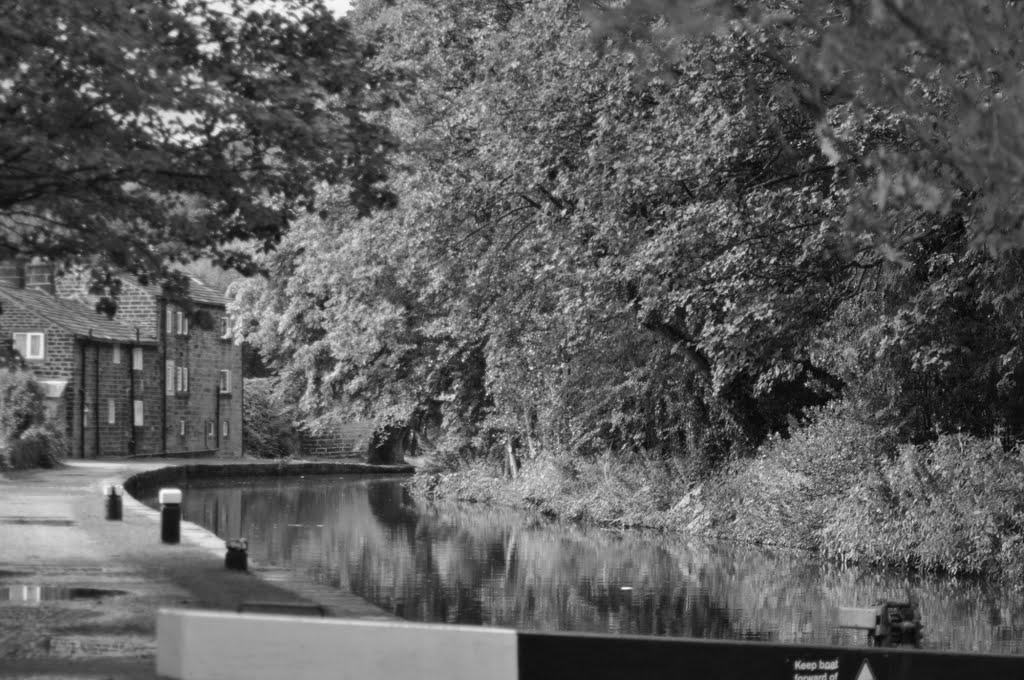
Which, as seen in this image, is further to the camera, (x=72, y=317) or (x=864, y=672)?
(x=72, y=317)

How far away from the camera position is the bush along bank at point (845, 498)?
20203 mm

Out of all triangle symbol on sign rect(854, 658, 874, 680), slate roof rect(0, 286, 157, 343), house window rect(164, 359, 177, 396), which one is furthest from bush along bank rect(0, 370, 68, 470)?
triangle symbol on sign rect(854, 658, 874, 680)

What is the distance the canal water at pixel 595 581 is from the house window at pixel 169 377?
28.8m

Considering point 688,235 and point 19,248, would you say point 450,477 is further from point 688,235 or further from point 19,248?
point 19,248

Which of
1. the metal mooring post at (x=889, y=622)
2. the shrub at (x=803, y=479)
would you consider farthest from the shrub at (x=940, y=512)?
the metal mooring post at (x=889, y=622)

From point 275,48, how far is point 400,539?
13182mm

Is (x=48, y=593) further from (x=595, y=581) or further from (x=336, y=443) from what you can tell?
(x=336, y=443)

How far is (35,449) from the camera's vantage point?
39344 mm

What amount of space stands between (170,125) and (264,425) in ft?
180

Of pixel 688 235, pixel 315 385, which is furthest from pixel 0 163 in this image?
pixel 315 385

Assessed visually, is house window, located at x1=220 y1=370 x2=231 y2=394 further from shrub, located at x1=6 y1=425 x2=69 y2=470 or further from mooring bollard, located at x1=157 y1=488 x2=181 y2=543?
mooring bollard, located at x1=157 y1=488 x2=181 y2=543

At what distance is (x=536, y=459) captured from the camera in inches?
1465

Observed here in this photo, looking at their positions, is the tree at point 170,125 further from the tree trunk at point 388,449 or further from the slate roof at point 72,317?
the tree trunk at point 388,449

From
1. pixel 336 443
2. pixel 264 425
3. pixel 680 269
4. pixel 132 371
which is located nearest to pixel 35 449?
pixel 132 371
